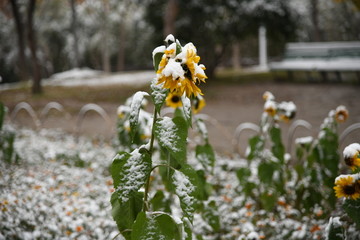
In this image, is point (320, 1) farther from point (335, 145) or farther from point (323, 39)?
point (335, 145)

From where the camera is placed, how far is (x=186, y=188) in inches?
58.0

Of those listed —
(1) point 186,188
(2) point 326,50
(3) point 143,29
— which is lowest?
(1) point 186,188

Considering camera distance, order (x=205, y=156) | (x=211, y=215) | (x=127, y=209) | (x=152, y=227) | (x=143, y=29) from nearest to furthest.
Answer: (x=152, y=227) < (x=127, y=209) < (x=205, y=156) < (x=211, y=215) < (x=143, y=29)

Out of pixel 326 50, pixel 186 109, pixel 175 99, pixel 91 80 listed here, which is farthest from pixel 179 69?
pixel 91 80

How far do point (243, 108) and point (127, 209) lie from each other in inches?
334

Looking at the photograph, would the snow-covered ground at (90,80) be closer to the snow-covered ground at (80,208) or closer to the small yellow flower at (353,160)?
the snow-covered ground at (80,208)

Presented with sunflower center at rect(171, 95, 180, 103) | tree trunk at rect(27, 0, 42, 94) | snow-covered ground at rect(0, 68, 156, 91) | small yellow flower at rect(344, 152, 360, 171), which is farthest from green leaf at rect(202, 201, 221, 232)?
snow-covered ground at rect(0, 68, 156, 91)

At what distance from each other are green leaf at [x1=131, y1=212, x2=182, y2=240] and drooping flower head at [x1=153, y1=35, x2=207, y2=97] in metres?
0.49

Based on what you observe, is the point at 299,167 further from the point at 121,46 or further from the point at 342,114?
the point at 121,46

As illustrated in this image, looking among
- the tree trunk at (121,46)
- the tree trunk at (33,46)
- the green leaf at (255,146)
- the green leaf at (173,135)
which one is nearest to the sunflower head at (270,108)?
the green leaf at (255,146)

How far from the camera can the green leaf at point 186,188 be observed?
4.73ft

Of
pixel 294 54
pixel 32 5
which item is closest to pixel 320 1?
pixel 294 54

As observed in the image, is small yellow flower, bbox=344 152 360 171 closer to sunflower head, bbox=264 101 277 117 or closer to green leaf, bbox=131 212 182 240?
green leaf, bbox=131 212 182 240

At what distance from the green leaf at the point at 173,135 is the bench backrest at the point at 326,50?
11809mm
